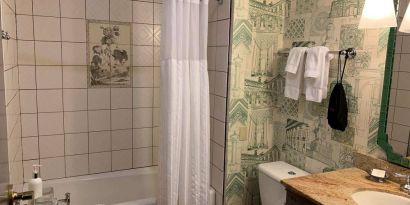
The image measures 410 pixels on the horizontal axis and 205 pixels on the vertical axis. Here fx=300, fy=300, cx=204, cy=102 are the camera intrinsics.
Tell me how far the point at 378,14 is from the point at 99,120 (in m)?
2.11

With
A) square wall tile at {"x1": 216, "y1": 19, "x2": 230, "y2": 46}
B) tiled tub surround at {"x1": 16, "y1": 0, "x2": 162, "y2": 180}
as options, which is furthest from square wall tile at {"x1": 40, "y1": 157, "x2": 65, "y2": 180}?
square wall tile at {"x1": 216, "y1": 19, "x2": 230, "y2": 46}

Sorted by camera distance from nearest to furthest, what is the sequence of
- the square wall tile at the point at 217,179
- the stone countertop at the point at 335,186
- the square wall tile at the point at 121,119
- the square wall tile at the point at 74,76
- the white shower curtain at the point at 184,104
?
the stone countertop at the point at 335,186, the white shower curtain at the point at 184,104, the square wall tile at the point at 217,179, the square wall tile at the point at 74,76, the square wall tile at the point at 121,119

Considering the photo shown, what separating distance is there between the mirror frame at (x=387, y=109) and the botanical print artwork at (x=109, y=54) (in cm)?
187

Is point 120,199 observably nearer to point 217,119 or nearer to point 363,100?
point 217,119

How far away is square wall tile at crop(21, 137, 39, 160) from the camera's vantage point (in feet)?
7.55

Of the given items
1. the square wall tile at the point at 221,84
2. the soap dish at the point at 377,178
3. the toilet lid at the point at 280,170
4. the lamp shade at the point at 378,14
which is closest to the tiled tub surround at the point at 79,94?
the square wall tile at the point at 221,84

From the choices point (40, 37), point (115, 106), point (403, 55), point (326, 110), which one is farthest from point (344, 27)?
point (40, 37)

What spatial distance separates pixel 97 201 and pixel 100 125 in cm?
63

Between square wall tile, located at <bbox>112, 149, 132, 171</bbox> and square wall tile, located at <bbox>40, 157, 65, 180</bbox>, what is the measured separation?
406 millimetres

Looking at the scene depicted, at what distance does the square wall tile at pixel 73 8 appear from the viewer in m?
2.29

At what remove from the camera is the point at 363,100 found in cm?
164

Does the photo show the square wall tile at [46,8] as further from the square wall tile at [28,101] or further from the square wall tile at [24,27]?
the square wall tile at [28,101]

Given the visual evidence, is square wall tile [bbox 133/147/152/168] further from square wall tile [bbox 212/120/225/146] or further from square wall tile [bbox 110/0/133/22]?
square wall tile [bbox 110/0/133/22]

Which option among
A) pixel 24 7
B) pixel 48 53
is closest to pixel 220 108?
pixel 48 53
